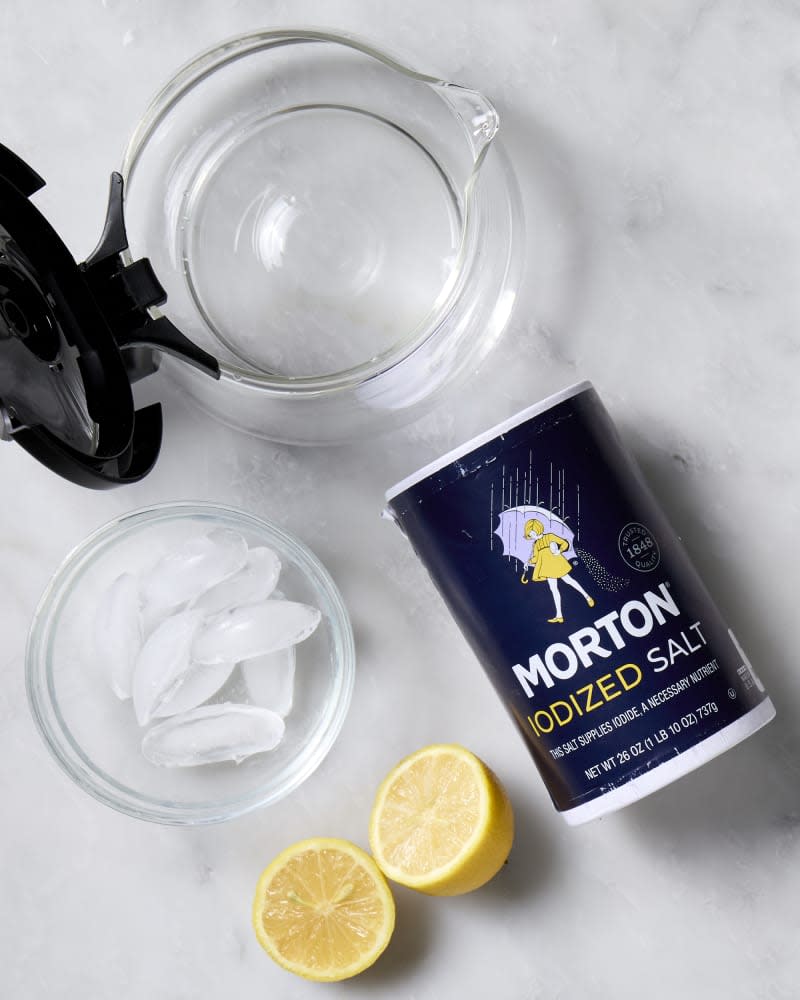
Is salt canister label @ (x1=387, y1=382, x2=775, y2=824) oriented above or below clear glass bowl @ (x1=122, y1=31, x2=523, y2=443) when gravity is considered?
below

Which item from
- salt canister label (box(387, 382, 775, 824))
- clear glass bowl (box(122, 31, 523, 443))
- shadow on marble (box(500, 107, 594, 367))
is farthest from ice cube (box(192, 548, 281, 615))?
shadow on marble (box(500, 107, 594, 367))

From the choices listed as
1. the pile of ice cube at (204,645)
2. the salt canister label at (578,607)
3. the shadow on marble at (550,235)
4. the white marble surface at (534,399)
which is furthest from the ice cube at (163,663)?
the shadow on marble at (550,235)

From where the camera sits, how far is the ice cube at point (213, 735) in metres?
0.97

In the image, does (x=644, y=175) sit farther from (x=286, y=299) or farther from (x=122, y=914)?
(x=122, y=914)

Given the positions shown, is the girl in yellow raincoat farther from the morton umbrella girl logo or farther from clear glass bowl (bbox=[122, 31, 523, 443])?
clear glass bowl (bbox=[122, 31, 523, 443])

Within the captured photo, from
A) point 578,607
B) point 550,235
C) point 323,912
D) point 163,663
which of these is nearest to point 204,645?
point 163,663

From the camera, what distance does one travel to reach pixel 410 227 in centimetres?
97

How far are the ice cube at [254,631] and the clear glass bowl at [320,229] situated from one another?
0.17 metres

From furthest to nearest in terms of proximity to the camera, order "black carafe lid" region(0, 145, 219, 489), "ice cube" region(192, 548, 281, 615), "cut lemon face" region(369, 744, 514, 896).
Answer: "ice cube" region(192, 548, 281, 615)
"cut lemon face" region(369, 744, 514, 896)
"black carafe lid" region(0, 145, 219, 489)

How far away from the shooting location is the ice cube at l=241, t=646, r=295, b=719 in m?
0.99

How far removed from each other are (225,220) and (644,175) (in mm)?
415

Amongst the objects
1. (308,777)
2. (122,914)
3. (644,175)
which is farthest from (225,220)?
(122,914)

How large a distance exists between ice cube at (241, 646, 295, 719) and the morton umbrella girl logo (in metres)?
0.31

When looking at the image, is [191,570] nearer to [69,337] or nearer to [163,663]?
[163,663]
